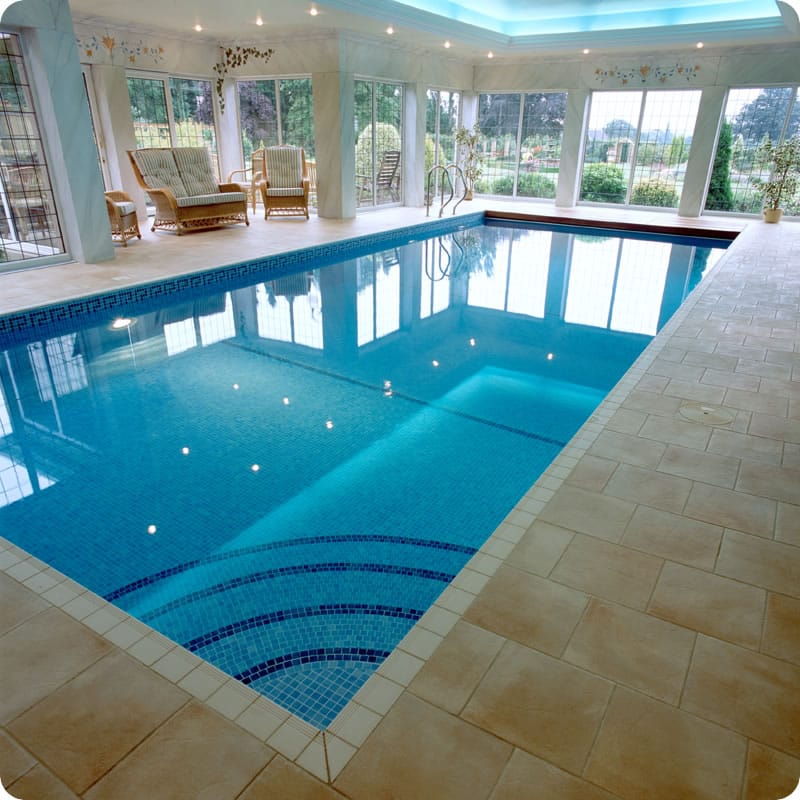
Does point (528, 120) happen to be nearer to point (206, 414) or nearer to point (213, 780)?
point (206, 414)

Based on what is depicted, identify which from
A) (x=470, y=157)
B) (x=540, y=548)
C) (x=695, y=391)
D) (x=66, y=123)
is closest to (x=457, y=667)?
(x=540, y=548)

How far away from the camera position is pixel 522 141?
12.0 metres

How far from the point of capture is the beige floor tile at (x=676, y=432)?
9.90ft

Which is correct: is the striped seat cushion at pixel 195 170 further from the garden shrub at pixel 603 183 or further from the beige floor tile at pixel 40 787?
the beige floor tile at pixel 40 787

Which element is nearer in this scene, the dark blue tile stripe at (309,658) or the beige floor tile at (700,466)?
the dark blue tile stripe at (309,658)

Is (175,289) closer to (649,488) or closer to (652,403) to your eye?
(652,403)

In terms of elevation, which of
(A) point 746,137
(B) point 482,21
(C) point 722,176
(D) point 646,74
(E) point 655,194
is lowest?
(E) point 655,194

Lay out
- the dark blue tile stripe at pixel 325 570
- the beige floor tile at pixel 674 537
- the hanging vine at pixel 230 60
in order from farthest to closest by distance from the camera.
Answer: the hanging vine at pixel 230 60 → the dark blue tile stripe at pixel 325 570 → the beige floor tile at pixel 674 537

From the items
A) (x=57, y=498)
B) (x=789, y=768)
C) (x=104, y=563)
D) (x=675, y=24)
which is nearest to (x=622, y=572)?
(x=789, y=768)

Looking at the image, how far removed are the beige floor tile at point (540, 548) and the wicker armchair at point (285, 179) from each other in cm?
807

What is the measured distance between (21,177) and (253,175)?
14.1 ft

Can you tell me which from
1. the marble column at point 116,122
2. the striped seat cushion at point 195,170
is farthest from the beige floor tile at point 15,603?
the marble column at point 116,122

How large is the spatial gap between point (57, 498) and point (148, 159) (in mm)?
6450

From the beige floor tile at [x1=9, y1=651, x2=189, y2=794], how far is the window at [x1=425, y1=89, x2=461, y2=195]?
11174 mm
